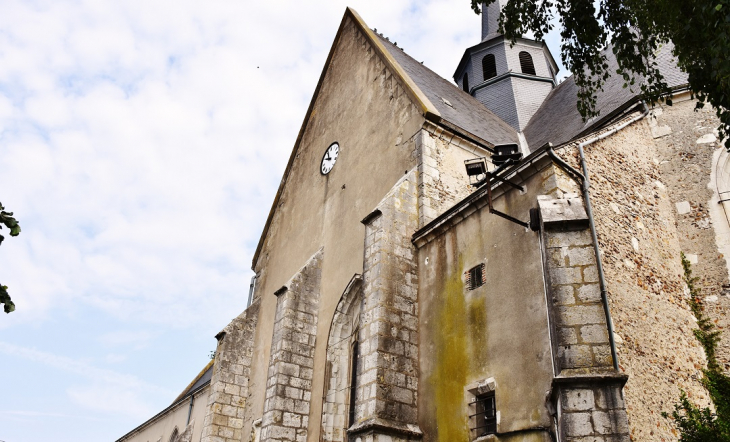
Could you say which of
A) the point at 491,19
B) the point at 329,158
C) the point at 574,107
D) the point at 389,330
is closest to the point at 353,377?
the point at 389,330

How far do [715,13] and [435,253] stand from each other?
5.07m

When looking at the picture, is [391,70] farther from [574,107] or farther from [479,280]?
[479,280]

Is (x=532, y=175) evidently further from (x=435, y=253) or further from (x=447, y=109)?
(x=447, y=109)

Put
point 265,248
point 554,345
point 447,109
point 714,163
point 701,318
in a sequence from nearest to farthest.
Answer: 1. point 554,345
2. point 701,318
3. point 714,163
4. point 447,109
5. point 265,248

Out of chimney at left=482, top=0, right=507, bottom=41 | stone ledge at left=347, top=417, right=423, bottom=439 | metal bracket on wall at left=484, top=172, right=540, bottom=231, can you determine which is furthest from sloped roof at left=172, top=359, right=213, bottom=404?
chimney at left=482, top=0, right=507, bottom=41

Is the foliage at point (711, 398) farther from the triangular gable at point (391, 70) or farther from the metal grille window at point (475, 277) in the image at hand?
the triangular gable at point (391, 70)

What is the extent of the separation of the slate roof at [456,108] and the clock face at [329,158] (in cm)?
241

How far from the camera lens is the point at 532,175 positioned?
7.71 m

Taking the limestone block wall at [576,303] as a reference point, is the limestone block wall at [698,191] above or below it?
above

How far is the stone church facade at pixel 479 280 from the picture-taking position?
21.3 ft

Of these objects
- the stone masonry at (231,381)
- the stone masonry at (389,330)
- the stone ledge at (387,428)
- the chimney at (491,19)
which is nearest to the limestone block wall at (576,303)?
the stone ledge at (387,428)

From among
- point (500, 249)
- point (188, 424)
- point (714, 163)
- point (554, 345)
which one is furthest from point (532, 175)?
point (188, 424)

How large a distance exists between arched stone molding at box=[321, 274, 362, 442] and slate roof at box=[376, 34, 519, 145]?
3895 mm

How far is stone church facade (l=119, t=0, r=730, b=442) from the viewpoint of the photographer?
650cm
